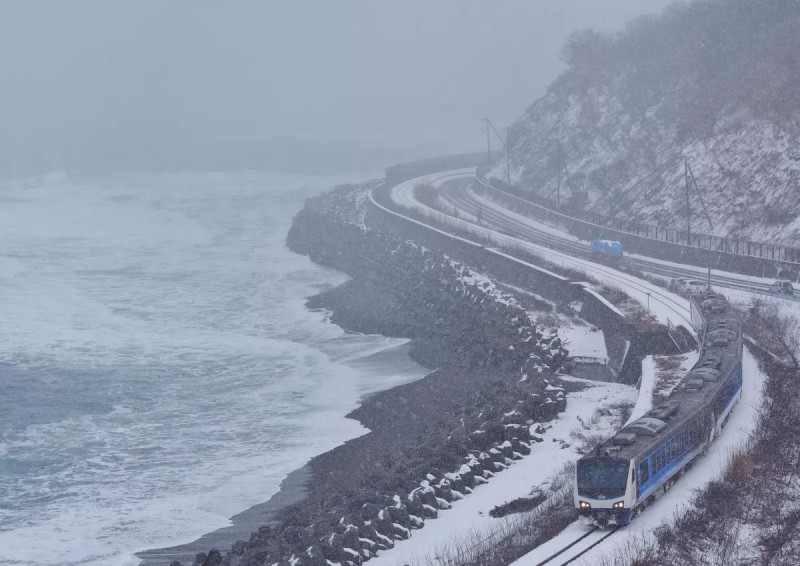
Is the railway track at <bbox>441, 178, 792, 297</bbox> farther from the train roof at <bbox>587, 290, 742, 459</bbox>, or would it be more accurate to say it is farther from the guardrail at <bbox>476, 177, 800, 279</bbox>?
the train roof at <bbox>587, 290, 742, 459</bbox>

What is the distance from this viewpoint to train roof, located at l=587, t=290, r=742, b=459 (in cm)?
2099

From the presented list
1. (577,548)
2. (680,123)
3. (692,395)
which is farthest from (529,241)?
(577,548)

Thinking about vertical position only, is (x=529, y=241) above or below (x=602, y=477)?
below

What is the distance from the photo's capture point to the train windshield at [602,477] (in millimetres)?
19641

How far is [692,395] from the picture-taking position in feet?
82.2

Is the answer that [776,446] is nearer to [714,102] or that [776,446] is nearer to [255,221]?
[714,102]

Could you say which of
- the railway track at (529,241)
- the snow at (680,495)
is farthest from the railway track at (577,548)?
the railway track at (529,241)

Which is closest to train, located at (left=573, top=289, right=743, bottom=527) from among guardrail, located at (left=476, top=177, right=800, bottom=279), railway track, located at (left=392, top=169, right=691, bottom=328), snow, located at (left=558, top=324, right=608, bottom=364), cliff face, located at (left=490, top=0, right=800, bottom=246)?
snow, located at (left=558, top=324, right=608, bottom=364)

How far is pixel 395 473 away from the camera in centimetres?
2622

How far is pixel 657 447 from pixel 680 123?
5826 centimetres

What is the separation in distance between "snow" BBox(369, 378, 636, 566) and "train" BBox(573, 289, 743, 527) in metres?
2.67

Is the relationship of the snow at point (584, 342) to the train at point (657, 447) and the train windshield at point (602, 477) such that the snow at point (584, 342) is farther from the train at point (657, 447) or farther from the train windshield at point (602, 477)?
the train windshield at point (602, 477)

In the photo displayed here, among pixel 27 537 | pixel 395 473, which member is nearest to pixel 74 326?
pixel 27 537

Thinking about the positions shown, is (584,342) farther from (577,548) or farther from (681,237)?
(577,548)
